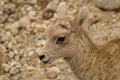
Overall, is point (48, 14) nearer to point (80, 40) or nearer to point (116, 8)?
point (116, 8)

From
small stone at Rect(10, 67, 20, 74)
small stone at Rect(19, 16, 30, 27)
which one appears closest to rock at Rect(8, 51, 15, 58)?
small stone at Rect(10, 67, 20, 74)

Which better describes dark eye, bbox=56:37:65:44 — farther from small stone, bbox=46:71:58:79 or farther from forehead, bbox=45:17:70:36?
small stone, bbox=46:71:58:79

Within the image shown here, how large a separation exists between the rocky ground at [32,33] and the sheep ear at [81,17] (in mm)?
1434

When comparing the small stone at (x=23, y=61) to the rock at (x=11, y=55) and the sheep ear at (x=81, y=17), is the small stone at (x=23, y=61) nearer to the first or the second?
the rock at (x=11, y=55)

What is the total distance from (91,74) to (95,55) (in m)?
0.31

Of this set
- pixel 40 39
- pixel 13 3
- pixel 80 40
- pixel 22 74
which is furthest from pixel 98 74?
pixel 13 3

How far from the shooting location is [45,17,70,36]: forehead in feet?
25.7

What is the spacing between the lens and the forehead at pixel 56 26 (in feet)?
25.7

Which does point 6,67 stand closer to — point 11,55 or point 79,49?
point 11,55

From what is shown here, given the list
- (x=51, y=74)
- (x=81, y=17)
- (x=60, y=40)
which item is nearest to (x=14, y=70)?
(x=51, y=74)

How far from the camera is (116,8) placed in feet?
36.8

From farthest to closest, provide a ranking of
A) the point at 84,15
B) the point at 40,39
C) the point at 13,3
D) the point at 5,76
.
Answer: the point at 13,3 < the point at 40,39 < the point at 5,76 < the point at 84,15

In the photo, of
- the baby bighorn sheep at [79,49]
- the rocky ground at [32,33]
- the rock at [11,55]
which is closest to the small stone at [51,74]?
the rocky ground at [32,33]

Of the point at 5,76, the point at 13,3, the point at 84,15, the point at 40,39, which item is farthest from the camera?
the point at 13,3
